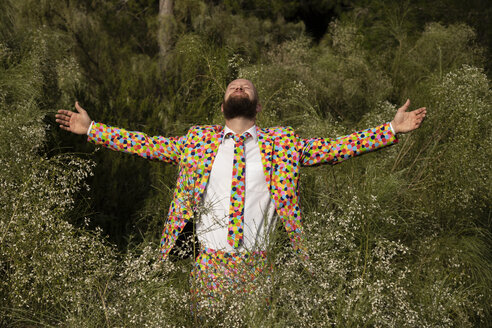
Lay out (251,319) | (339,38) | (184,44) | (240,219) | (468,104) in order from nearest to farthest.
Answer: (251,319) → (240,219) → (468,104) → (184,44) → (339,38)

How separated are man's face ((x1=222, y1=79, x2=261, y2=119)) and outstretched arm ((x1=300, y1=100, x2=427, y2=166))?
398 mm

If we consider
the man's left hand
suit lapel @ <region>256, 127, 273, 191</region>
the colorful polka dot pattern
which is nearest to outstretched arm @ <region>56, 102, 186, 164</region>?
suit lapel @ <region>256, 127, 273, 191</region>

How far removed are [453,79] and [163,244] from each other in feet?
10.6

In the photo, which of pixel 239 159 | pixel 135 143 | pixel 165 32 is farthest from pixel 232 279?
pixel 165 32

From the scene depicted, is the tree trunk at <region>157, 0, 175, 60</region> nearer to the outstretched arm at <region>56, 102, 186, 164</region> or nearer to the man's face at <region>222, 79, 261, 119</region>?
the outstretched arm at <region>56, 102, 186, 164</region>

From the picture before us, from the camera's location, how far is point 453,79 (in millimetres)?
4828

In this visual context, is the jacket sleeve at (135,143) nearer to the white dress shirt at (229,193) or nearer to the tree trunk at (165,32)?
the white dress shirt at (229,193)

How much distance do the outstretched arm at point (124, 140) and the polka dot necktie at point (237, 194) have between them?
39cm

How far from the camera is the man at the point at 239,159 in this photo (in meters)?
3.03

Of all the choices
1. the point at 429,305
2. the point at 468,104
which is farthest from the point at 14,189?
the point at 468,104

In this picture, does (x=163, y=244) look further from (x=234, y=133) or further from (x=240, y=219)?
(x=234, y=133)

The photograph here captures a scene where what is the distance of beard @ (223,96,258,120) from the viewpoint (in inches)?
124

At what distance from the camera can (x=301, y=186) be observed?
3.87 m

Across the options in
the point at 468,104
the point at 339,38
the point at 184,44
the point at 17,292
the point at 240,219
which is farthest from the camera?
the point at 339,38
